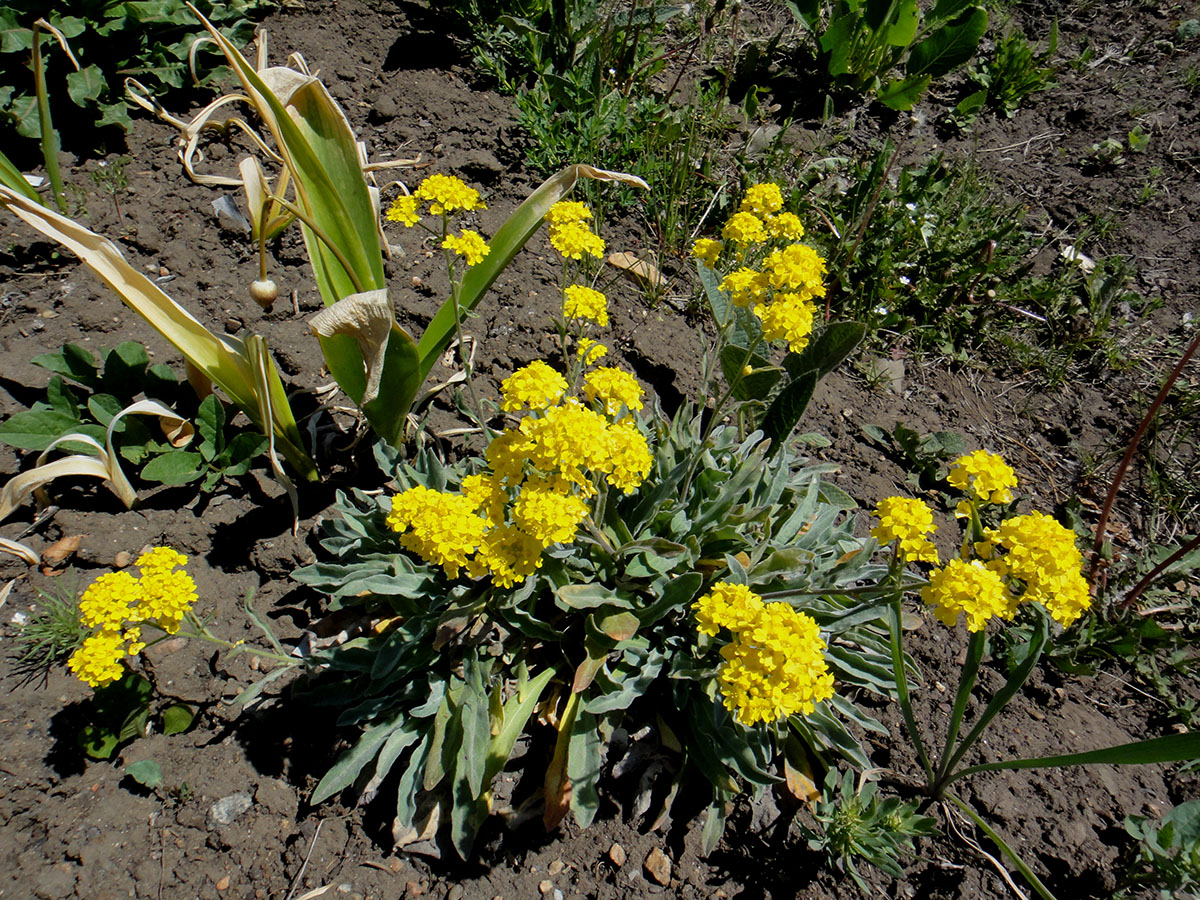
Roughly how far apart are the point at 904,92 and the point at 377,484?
3.55m

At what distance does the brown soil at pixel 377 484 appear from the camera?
2062mm

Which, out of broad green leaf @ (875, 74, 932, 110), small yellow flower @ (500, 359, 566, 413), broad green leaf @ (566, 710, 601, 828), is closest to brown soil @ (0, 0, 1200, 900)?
broad green leaf @ (875, 74, 932, 110)

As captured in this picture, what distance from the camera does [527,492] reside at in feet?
5.51

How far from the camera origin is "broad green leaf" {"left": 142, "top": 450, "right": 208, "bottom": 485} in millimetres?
2416

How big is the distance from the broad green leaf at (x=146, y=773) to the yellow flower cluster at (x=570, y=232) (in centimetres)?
187

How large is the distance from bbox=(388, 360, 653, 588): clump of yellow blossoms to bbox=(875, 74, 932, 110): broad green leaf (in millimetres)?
3353

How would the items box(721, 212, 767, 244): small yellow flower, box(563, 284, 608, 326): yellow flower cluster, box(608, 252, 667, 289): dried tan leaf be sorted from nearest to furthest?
box(563, 284, 608, 326): yellow flower cluster, box(721, 212, 767, 244): small yellow flower, box(608, 252, 667, 289): dried tan leaf

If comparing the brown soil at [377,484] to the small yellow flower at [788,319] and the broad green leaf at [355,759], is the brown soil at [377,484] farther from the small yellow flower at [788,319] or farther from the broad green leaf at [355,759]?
the small yellow flower at [788,319]

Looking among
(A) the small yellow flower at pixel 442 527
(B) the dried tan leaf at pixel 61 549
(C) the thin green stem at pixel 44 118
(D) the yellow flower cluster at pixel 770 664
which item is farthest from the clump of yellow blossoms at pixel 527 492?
(C) the thin green stem at pixel 44 118

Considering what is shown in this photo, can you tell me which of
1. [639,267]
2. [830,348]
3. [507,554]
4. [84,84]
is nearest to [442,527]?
[507,554]

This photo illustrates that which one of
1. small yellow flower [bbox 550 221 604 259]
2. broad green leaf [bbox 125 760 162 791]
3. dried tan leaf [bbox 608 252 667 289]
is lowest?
broad green leaf [bbox 125 760 162 791]

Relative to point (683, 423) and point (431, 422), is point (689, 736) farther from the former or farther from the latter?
point (431, 422)

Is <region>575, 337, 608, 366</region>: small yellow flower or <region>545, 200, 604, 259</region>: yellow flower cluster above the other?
<region>545, 200, 604, 259</region>: yellow flower cluster

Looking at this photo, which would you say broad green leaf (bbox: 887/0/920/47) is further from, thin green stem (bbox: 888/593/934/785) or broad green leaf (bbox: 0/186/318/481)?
broad green leaf (bbox: 0/186/318/481)
